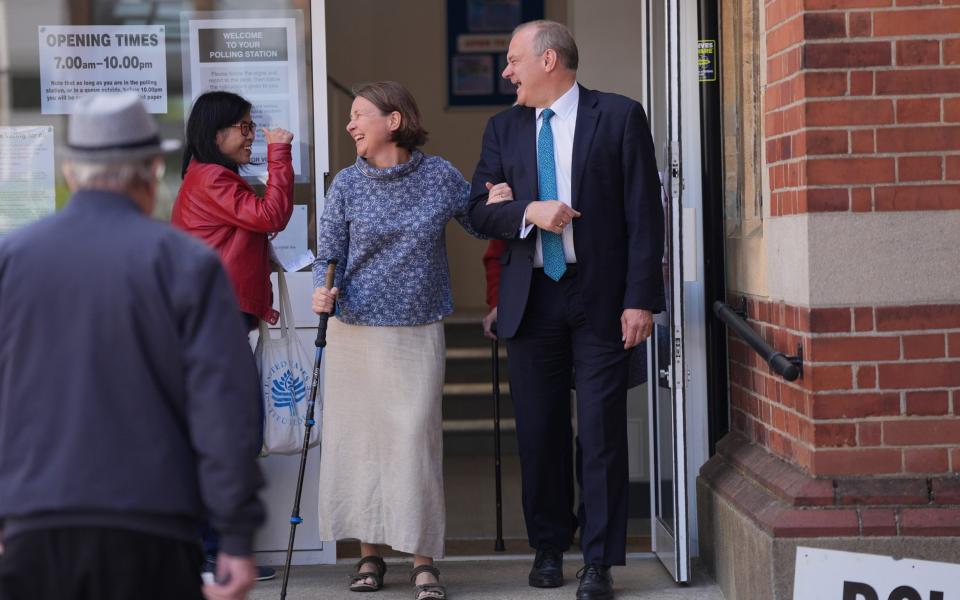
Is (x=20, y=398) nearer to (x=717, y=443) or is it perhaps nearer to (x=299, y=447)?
(x=299, y=447)

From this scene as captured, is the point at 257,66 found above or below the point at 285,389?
above

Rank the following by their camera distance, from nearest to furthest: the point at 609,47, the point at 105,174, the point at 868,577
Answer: the point at 105,174 → the point at 868,577 → the point at 609,47

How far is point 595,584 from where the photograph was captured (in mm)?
4852

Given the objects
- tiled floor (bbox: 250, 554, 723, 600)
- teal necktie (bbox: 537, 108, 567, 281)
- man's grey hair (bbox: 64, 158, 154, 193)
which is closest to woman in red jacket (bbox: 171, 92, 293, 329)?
teal necktie (bbox: 537, 108, 567, 281)

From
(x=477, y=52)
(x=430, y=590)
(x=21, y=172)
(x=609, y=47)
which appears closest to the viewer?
(x=430, y=590)

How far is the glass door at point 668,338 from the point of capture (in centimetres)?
504

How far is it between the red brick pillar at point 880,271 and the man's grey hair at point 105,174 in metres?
2.32

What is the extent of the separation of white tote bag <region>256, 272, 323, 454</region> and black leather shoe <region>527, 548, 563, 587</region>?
3.18ft

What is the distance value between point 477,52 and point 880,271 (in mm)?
8106

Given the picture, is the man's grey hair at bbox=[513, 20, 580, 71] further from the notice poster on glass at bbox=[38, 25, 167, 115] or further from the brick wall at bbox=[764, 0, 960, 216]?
the notice poster on glass at bbox=[38, 25, 167, 115]

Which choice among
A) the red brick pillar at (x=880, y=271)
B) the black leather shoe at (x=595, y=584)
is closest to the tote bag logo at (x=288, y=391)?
the black leather shoe at (x=595, y=584)

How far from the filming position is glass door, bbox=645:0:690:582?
5.04m

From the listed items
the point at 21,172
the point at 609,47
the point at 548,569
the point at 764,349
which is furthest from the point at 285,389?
the point at 609,47

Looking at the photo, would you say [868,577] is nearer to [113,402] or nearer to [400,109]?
[400,109]
